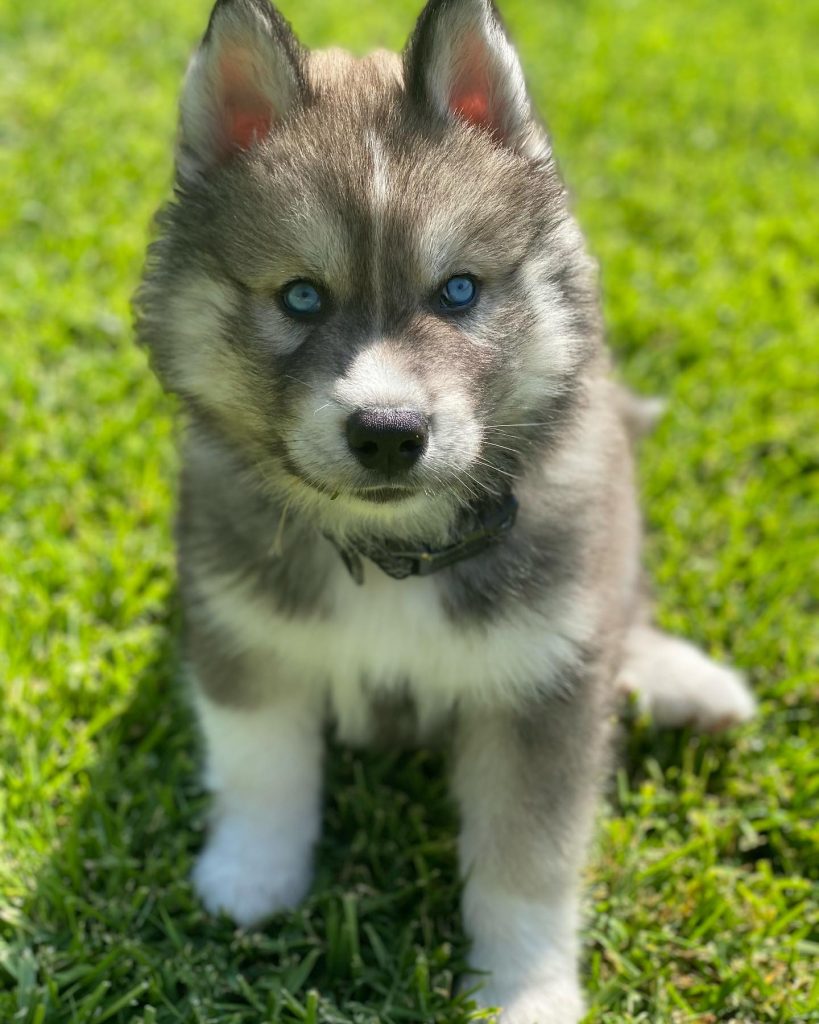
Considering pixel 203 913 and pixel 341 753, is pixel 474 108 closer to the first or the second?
pixel 341 753

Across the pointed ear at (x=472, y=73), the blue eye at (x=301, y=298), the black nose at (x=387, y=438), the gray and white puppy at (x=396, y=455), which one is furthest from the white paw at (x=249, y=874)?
the pointed ear at (x=472, y=73)

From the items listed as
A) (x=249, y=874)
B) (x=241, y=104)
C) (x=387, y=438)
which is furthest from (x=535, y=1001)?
(x=241, y=104)

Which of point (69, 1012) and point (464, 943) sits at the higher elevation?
point (69, 1012)

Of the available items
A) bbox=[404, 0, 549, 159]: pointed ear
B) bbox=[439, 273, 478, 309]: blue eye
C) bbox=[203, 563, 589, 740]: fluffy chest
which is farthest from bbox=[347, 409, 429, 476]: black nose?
bbox=[404, 0, 549, 159]: pointed ear

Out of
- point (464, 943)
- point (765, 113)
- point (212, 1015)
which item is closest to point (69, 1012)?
point (212, 1015)

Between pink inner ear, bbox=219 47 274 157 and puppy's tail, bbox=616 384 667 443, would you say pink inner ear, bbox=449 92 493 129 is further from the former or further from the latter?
puppy's tail, bbox=616 384 667 443

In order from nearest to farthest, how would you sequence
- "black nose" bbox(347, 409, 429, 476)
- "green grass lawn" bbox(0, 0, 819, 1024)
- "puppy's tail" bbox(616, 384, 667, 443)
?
"black nose" bbox(347, 409, 429, 476)
"green grass lawn" bbox(0, 0, 819, 1024)
"puppy's tail" bbox(616, 384, 667, 443)

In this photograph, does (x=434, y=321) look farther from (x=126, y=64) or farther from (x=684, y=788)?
(x=126, y=64)
